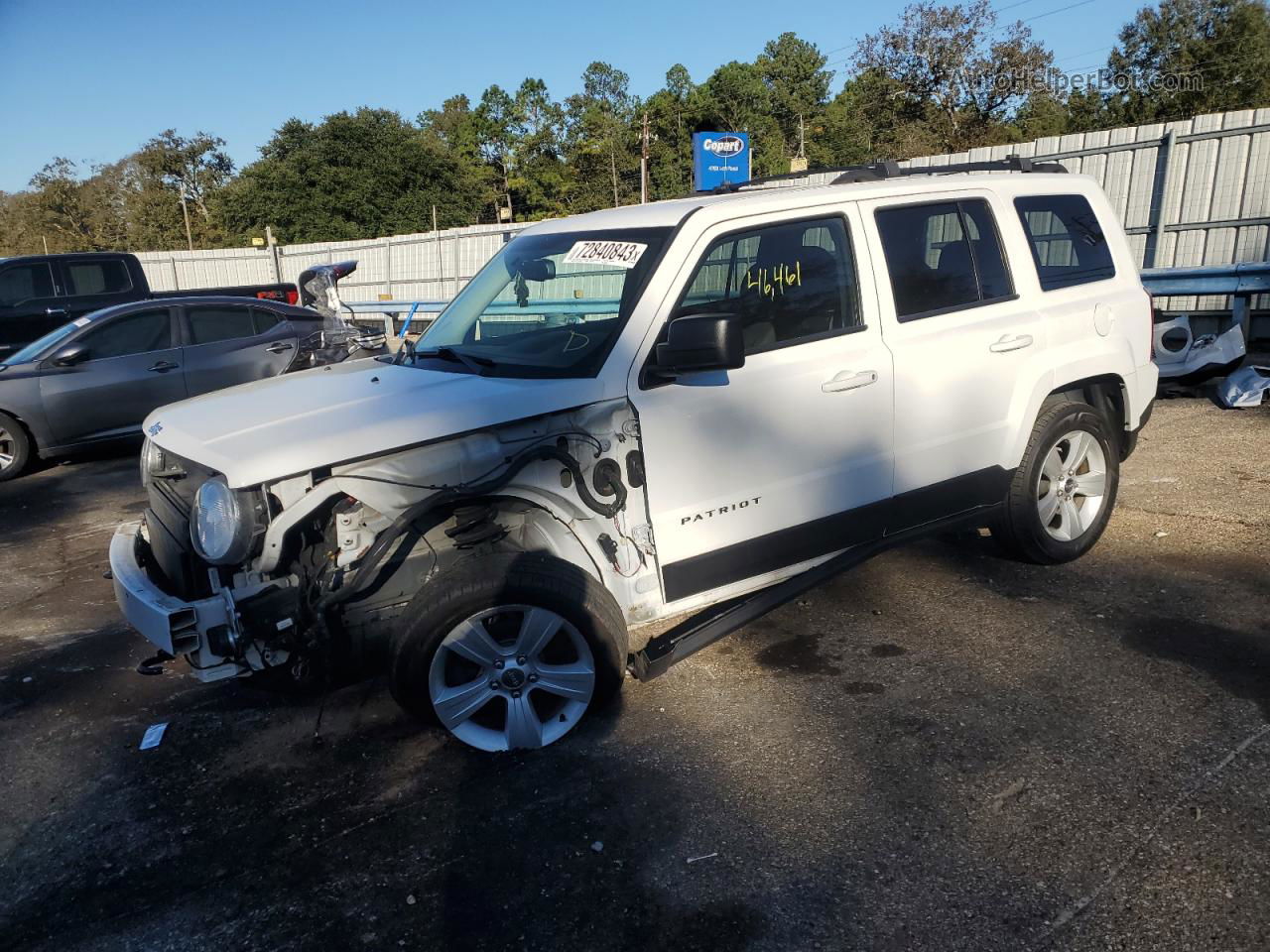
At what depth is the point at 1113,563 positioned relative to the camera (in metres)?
4.79

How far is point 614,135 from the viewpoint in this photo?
66.7 meters

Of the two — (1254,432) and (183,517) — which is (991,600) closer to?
(183,517)

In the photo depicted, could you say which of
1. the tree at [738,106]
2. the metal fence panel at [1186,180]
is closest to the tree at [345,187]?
the tree at [738,106]

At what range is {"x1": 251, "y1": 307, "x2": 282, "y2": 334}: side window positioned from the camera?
952 cm

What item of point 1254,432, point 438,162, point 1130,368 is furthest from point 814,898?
point 438,162

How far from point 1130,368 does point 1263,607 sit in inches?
52.6

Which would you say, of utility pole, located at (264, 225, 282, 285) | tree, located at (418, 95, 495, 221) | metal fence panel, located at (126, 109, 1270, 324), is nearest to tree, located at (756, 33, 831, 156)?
tree, located at (418, 95, 495, 221)

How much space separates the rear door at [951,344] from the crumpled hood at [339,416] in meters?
1.49

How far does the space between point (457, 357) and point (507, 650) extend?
131 centimetres

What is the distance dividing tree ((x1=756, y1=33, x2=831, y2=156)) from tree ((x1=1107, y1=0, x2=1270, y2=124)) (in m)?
44.3

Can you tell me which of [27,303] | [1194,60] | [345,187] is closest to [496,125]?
[345,187]

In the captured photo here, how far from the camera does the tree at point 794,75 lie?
8175 cm

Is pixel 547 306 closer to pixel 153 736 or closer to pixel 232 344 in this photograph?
pixel 153 736

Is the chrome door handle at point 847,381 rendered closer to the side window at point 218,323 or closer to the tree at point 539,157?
the side window at point 218,323
